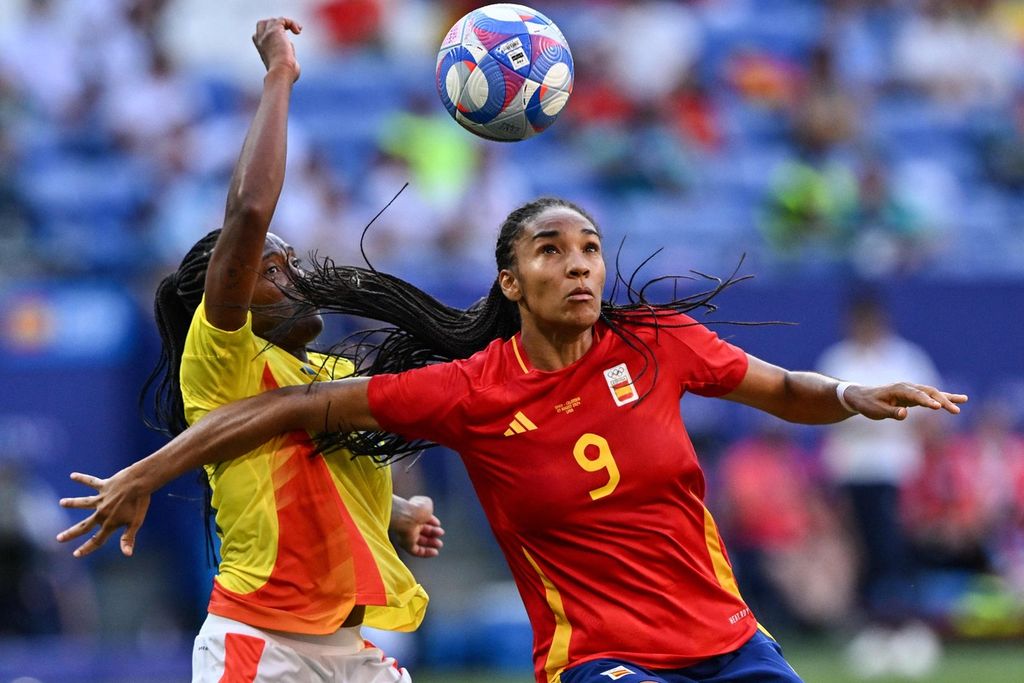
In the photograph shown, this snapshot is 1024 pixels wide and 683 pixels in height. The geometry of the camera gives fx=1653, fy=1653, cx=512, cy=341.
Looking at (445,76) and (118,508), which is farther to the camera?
(445,76)

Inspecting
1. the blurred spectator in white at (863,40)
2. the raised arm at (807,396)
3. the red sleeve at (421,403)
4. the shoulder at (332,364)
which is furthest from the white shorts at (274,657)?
the blurred spectator in white at (863,40)

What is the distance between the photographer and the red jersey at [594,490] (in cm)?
480

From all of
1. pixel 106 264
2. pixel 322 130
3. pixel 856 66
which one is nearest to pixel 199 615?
pixel 106 264

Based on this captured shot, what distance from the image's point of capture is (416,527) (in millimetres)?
5758

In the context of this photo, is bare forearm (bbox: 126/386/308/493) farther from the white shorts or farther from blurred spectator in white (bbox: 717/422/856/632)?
blurred spectator in white (bbox: 717/422/856/632)

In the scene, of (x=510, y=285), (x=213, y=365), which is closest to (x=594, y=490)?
(x=510, y=285)

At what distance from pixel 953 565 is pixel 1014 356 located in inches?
64.4

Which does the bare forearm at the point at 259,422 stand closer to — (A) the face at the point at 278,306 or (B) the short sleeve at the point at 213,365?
(B) the short sleeve at the point at 213,365

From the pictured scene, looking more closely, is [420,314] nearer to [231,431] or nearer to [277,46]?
[231,431]

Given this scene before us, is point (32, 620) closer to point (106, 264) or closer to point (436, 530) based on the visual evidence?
point (106, 264)

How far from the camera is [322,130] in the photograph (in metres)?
14.3

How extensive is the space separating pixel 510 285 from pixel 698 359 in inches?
24.6

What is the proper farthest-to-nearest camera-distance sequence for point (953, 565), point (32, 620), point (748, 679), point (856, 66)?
1. point (856, 66)
2. point (953, 565)
3. point (32, 620)
4. point (748, 679)

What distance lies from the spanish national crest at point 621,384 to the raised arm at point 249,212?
111 cm
